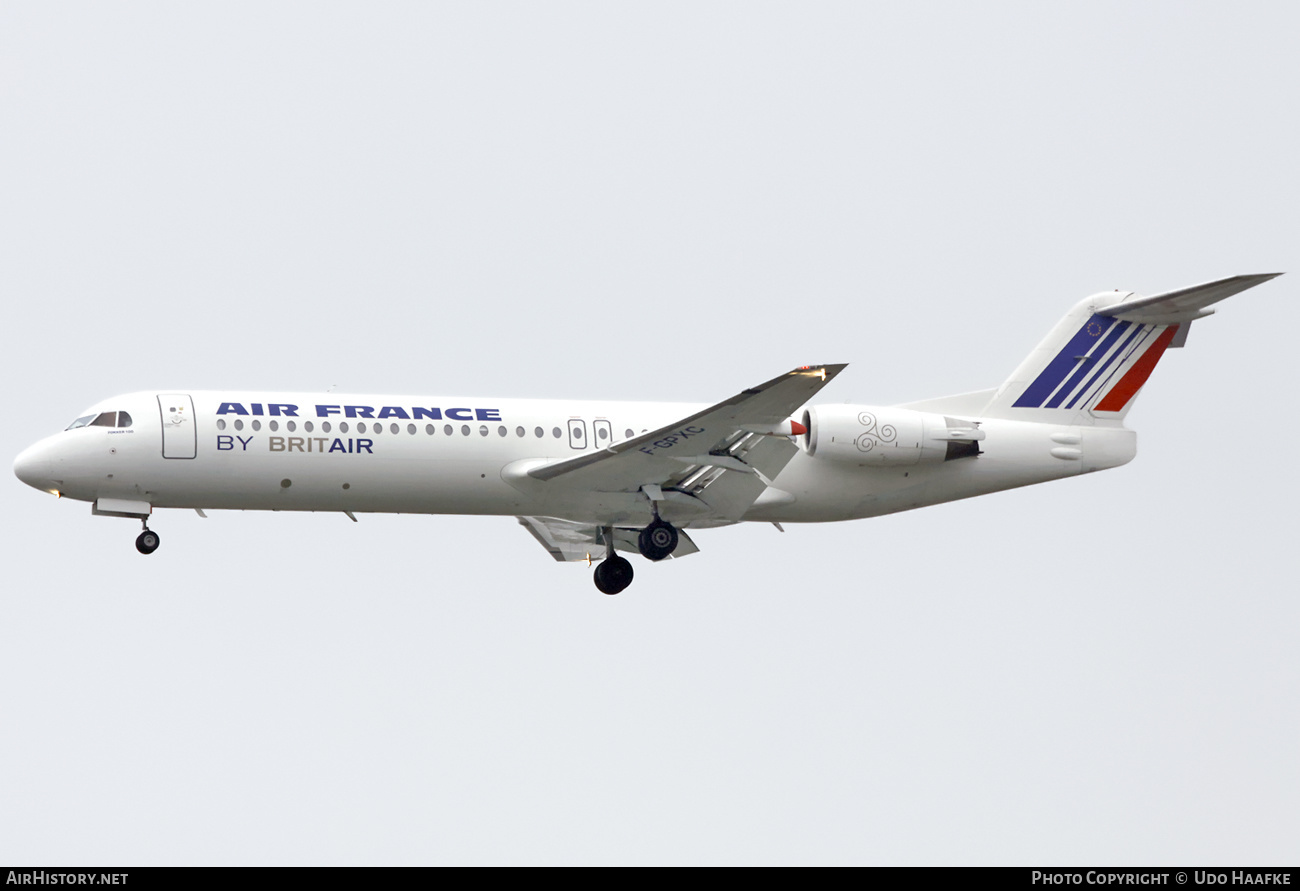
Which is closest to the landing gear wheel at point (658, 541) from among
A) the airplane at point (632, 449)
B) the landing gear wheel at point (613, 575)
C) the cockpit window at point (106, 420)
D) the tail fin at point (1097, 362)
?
the airplane at point (632, 449)

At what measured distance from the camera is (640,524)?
1203 inches

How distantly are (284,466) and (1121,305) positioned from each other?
1598 centimetres

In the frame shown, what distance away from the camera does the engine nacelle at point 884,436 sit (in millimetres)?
29500

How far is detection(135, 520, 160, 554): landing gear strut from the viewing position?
2847 centimetres

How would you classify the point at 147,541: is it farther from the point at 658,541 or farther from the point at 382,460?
the point at 658,541

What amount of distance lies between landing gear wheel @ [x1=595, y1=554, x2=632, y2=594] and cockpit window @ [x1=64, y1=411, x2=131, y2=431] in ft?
29.1

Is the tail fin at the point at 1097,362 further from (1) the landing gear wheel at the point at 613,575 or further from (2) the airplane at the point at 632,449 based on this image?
(1) the landing gear wheel at the point at 613,575

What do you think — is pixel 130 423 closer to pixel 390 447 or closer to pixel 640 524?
pixel 390 447

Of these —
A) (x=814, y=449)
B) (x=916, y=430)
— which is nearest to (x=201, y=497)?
(x=814, y=449)

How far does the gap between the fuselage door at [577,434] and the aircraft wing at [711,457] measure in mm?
634

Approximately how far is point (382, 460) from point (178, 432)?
343cm

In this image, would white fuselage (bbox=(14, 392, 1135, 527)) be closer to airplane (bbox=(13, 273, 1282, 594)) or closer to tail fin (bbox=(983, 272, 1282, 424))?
airplane (bbox=(13, 273, 1282, 594))

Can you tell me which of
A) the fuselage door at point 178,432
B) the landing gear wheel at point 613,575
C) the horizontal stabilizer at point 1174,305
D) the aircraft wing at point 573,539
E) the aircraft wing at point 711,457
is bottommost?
the landing gear wheel at point 613,575

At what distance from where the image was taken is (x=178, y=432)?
28094 millimetres
